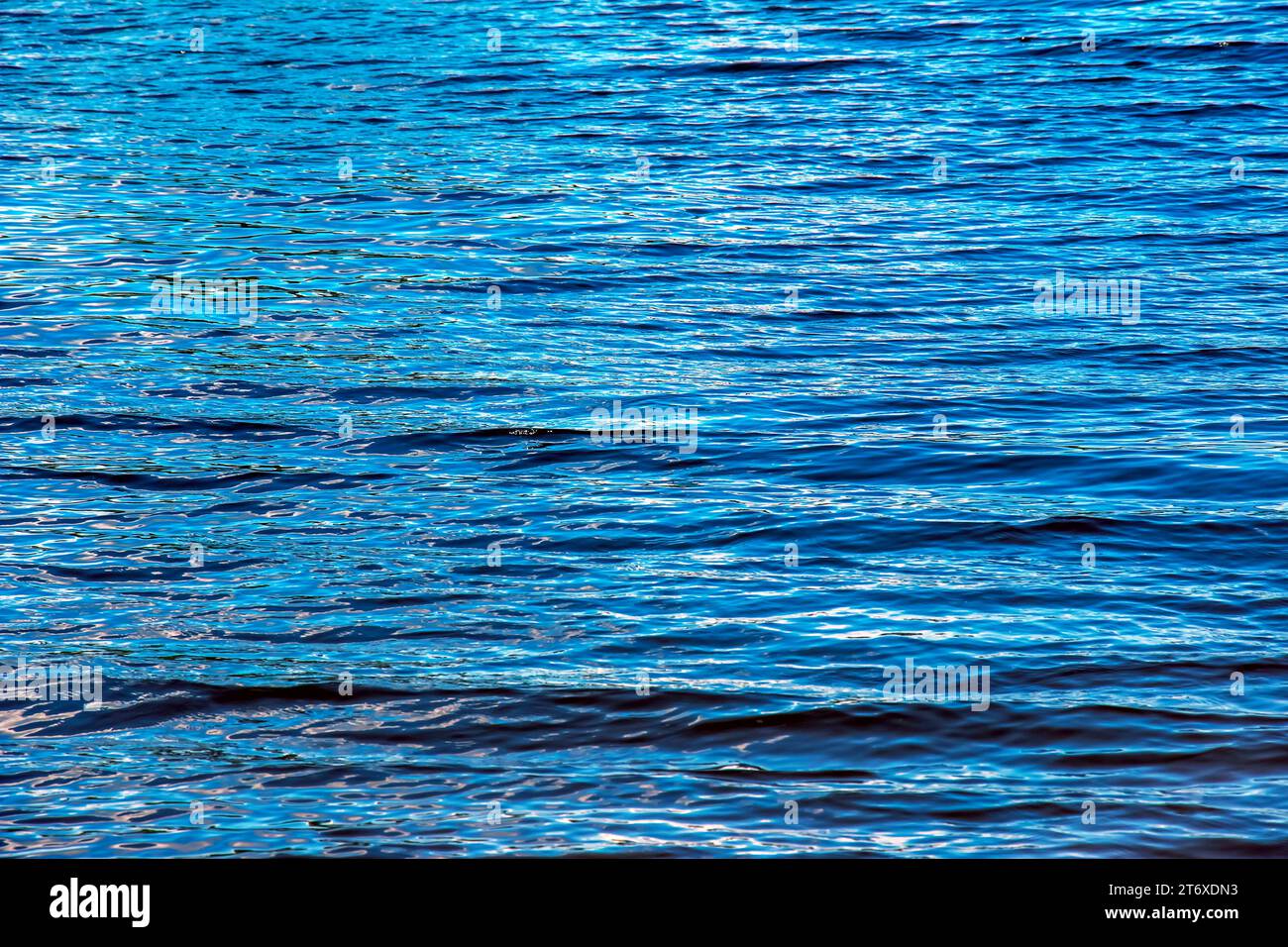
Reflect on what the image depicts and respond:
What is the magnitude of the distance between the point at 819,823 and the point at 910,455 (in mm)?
4439

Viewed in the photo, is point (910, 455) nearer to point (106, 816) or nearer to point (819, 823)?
point (819, 823)

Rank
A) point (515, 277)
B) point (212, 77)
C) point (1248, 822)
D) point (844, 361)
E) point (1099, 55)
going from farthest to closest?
point (212, 77) → point (1099, 55) → point (515, 277) → point (844, 361) → point (1248, 822)

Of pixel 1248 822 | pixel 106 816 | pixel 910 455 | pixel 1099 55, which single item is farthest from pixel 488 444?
pixel 1099 55

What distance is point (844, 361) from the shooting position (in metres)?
12.3

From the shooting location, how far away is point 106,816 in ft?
20.5

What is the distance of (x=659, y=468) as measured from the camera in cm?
1021

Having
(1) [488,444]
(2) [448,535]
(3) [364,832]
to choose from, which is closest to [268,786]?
(3) [364,832]

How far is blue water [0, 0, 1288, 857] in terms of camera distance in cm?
655

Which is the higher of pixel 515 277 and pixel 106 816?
pixel 515 277

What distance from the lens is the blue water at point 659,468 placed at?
6.55 m
